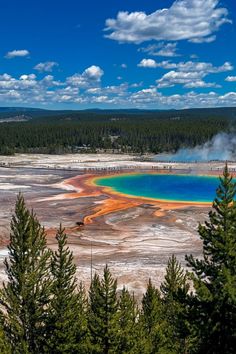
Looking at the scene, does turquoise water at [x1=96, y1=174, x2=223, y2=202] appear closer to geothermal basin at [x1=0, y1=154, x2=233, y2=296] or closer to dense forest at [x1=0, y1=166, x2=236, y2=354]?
geothermal basin at [x1=0, y1=154, x2=233, y2=296]

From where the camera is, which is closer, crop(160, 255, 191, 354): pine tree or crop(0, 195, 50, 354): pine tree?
crop(160, 255, 191, 354): pine tree

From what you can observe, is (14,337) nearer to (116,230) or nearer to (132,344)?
(132,344)

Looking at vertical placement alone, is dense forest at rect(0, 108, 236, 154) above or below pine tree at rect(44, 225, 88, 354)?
above

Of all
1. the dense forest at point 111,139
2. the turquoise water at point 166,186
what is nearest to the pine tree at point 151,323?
the turquoise water at point 166,186

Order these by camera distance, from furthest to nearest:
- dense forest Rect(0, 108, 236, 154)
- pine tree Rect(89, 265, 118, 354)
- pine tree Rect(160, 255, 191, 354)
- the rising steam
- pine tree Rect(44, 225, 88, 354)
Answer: dense forest Rect(0, 108, 236, 154) → the rising steam → pine tree Rect(44, 225, 88, 354) → pine tree Rect(89, 265, 118, 354) → pine tree Rect(160, 255, 191, 354)


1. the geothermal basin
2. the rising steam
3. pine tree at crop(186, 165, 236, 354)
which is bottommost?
the geothermal basin

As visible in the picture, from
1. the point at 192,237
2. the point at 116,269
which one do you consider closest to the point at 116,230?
the point at 192,237

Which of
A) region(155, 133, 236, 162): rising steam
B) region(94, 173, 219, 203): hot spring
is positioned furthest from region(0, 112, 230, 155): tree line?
region(94, 173, 219, 203): hot spring

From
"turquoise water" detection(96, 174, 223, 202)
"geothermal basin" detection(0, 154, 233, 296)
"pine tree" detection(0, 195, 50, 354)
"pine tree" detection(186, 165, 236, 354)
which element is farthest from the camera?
"turquoise water" detection(96, 174, 223, 202)
